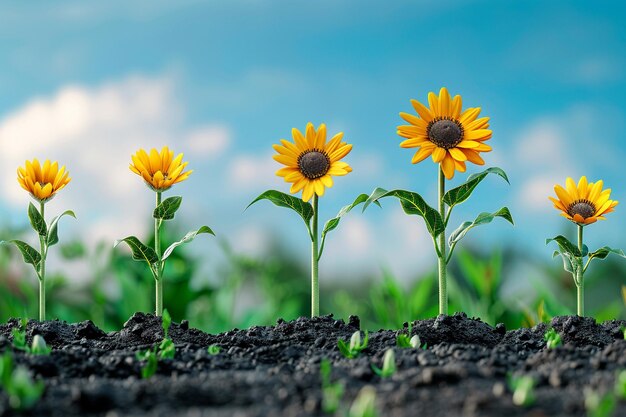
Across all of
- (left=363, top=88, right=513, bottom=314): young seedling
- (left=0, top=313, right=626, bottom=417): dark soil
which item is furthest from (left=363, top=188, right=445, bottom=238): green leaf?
(left=0, top=313, right=626, bottom=417): dark soil

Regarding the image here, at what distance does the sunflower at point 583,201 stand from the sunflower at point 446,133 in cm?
58

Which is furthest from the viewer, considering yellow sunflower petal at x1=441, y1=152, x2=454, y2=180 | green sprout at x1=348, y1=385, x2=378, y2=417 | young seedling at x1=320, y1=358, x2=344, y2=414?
yellow sunflower petal at x1=441, y1=152, x2=454, y2=180

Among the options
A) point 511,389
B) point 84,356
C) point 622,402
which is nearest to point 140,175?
point 84,356

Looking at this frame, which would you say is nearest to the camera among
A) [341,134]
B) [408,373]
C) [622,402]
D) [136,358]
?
[622,402]

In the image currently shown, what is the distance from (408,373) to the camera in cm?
222

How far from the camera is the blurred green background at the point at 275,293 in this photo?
4809mm

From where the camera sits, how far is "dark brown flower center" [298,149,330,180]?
340 cm

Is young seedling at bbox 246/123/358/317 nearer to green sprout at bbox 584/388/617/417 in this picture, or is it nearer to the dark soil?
the dark soil

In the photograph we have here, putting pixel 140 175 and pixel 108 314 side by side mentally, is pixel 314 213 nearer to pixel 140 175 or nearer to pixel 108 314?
pixel 140 175

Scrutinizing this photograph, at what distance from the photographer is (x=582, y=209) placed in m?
3.62

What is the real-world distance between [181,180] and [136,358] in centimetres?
112

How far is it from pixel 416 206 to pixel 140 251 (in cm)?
133

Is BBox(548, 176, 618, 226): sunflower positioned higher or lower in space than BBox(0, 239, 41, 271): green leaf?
higher

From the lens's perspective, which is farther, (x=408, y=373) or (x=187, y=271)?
(x=187, y=271)
